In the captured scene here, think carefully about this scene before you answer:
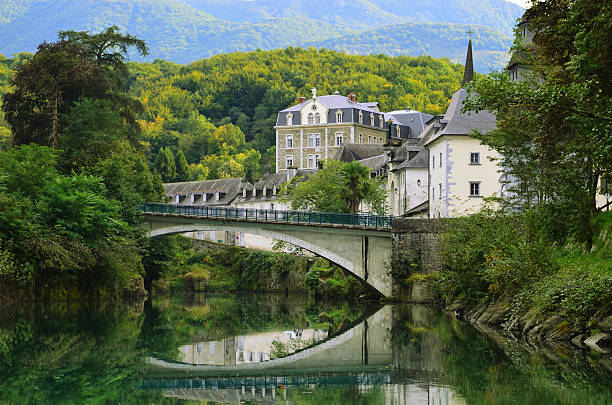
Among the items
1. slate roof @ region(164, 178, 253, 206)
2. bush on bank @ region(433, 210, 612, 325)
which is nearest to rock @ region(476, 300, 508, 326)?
bush on bank @ region(433, 210, 612, 325)

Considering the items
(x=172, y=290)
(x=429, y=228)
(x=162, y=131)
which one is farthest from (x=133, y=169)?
(x=162, y=131)

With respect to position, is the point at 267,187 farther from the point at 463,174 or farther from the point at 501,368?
the point at 501,368

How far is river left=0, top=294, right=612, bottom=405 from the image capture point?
1750 centimetres

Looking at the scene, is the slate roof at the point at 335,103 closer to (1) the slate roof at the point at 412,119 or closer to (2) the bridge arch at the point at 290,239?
(1) the slate roof at the point at 412,119

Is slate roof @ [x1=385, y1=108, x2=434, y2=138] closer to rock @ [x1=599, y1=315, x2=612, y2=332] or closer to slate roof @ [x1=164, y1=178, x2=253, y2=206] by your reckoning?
slate roof @ [x1=164, y1=178, x2=253, y2=206]

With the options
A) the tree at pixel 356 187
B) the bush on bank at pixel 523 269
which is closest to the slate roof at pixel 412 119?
the tree at pixel 356 187

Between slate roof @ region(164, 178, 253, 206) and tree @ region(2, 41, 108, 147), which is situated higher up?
tree @ region(2, 41, 108, 147)

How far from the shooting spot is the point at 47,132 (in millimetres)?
58562

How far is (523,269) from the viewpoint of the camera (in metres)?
31.0

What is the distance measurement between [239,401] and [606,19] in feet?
37.6

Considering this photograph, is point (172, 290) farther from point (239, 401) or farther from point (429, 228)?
point (239, 401)

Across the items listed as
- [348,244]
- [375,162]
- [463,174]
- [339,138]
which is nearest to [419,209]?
[463,174]

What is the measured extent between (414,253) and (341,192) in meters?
13.9

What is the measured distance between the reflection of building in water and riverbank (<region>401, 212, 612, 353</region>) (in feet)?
20.3
